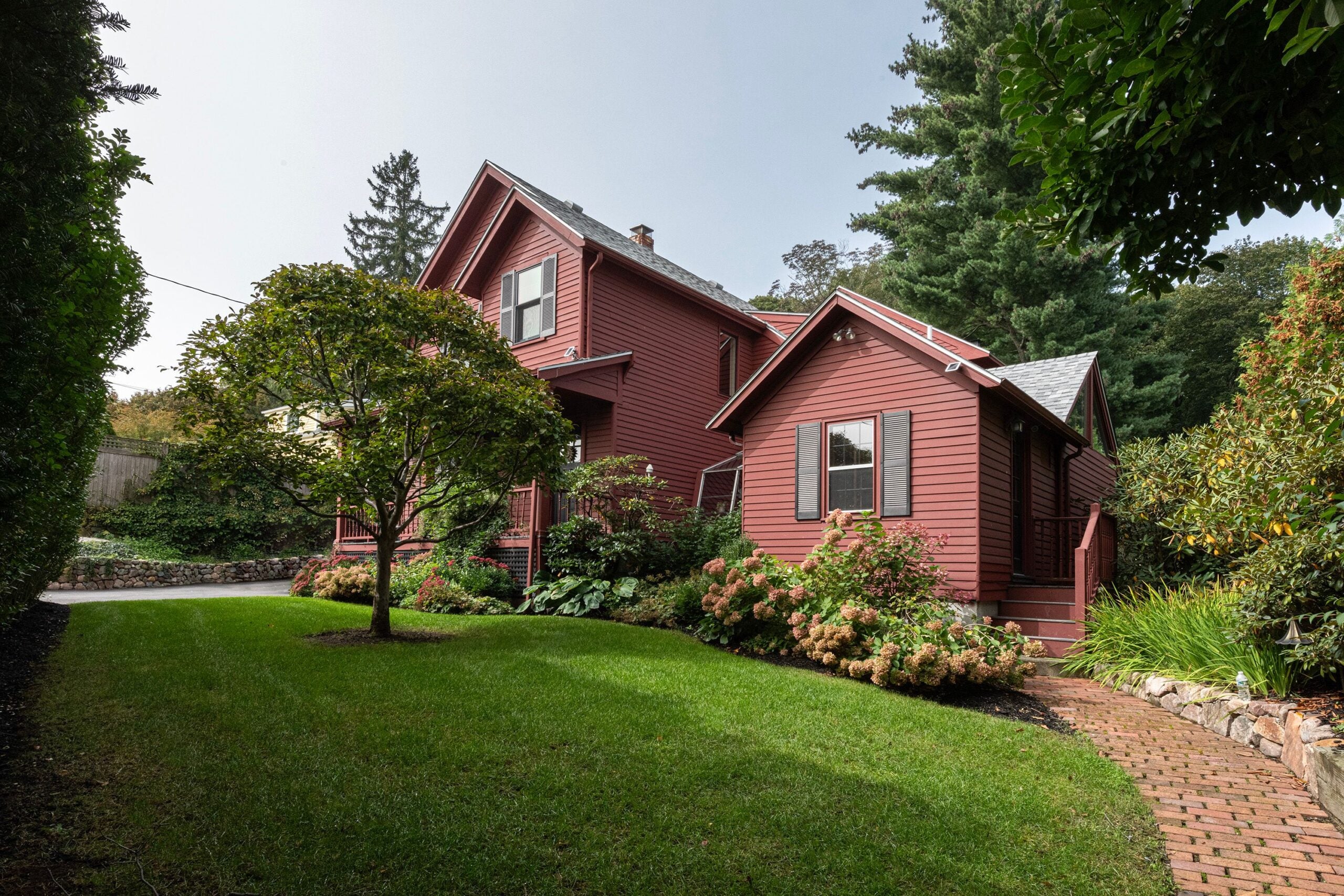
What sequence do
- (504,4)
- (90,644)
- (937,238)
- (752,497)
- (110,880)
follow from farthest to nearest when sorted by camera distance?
(937,238) < (752,497) < (504,4) < (90,644) < (110,880)

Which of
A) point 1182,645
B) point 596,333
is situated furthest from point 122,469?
point 1182,645

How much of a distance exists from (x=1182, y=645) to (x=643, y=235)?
51.0ft

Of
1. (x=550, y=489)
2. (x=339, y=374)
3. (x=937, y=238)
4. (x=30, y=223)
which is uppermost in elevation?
(x=937, y=238)

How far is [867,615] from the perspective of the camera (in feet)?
24.0

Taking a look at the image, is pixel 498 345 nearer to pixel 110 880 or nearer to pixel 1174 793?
pixel 110 880

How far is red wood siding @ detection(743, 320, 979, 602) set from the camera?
9695 millimetres

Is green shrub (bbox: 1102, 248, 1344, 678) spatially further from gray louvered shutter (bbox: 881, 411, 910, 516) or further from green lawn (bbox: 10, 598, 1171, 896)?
gray louvered shutter (bbox: 881, 411, 910, 516)

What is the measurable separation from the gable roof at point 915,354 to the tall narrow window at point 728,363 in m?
4.32

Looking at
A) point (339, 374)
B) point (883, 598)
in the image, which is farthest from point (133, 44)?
point (883, 598)

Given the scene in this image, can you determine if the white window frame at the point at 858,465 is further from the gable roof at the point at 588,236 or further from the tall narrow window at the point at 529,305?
the tall narrow window at the point at 529,305

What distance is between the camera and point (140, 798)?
3643 millimetres

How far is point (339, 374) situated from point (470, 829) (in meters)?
6.33

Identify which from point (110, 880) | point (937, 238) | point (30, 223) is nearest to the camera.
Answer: point (30, 223)

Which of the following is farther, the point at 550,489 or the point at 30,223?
the point at 550,489
